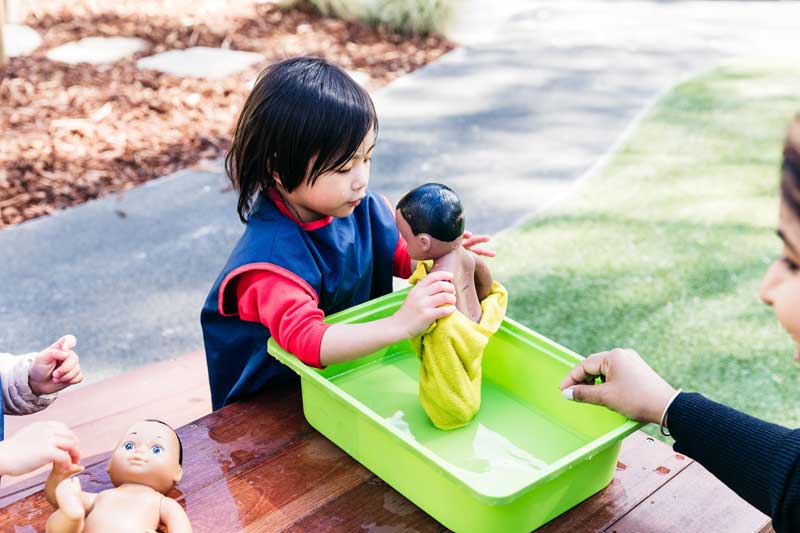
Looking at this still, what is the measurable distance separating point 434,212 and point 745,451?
2.08 ft

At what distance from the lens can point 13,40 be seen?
219 inches

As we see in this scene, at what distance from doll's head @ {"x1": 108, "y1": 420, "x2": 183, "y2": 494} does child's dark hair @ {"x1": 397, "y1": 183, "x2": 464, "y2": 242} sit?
0.54 meters

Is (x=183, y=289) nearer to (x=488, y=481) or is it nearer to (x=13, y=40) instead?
(x=488, y=481)

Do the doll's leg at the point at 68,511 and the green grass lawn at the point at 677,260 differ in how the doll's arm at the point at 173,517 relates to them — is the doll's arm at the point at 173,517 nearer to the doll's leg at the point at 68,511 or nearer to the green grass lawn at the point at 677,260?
the doll's leg at the point at 68,511

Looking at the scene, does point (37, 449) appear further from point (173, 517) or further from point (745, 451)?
point (745, 451)

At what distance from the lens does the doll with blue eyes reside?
121 cm

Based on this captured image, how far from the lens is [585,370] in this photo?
150cm

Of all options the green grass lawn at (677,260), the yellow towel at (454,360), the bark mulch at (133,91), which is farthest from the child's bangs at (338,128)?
the bark mulch at (133,91)

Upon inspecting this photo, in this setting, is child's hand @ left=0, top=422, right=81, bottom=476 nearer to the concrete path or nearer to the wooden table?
the wooden table

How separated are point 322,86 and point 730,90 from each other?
444 centimetres

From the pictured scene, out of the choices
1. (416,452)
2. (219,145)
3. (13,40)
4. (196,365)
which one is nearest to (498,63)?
(219,145)

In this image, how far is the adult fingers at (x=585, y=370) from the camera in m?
1.49

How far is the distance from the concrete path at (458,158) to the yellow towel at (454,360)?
5.16 ft

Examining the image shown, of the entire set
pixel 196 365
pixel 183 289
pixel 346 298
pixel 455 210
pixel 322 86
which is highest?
pixel 322 86
